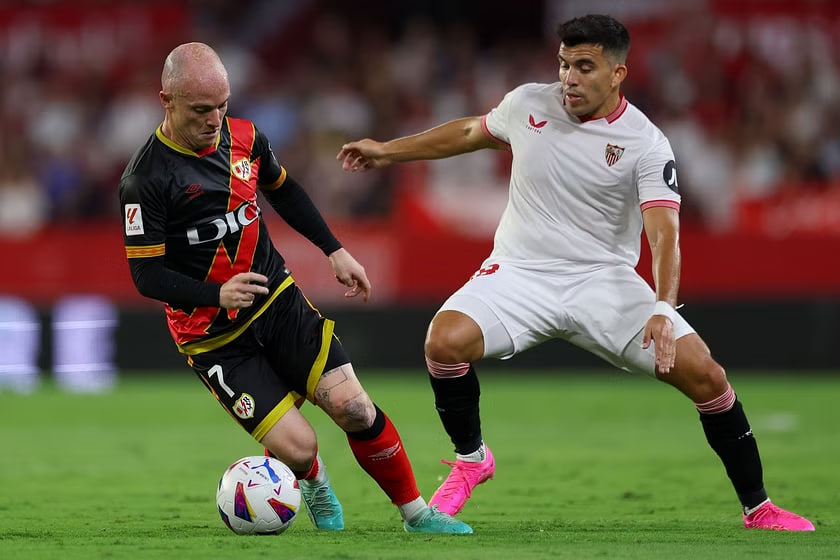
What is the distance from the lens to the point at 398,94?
15906mm

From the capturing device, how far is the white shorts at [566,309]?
19.6ft

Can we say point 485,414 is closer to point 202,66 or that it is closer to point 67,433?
point 67,433

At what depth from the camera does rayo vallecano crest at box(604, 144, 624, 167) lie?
604cm

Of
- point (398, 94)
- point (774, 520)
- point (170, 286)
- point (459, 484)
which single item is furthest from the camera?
point (398, 94)

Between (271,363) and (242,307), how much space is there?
1.72 feet

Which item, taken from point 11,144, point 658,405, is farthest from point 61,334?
point 658,405

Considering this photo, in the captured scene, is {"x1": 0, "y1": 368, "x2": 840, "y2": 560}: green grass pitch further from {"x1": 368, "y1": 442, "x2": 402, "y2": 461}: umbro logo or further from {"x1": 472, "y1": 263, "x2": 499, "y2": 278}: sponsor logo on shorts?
{"x1": 472, "y1": 263, "x2": 499, "y2": 278}: sponsor logo on shorts

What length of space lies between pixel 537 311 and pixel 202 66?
186 centimetres

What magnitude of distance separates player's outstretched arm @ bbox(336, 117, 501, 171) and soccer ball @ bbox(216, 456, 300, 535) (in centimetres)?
157

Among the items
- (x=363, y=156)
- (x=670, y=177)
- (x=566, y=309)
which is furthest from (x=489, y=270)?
(x=670, y=177)

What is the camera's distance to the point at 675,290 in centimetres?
572

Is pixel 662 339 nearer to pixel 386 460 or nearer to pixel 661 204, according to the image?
pixel 661 204

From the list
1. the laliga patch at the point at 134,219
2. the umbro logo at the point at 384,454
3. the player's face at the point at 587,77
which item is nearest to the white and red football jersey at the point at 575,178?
the player's face at the point at 587,77

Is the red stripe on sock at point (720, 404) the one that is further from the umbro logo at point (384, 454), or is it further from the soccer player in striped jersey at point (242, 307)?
the umbro logo at point (384, 454)
